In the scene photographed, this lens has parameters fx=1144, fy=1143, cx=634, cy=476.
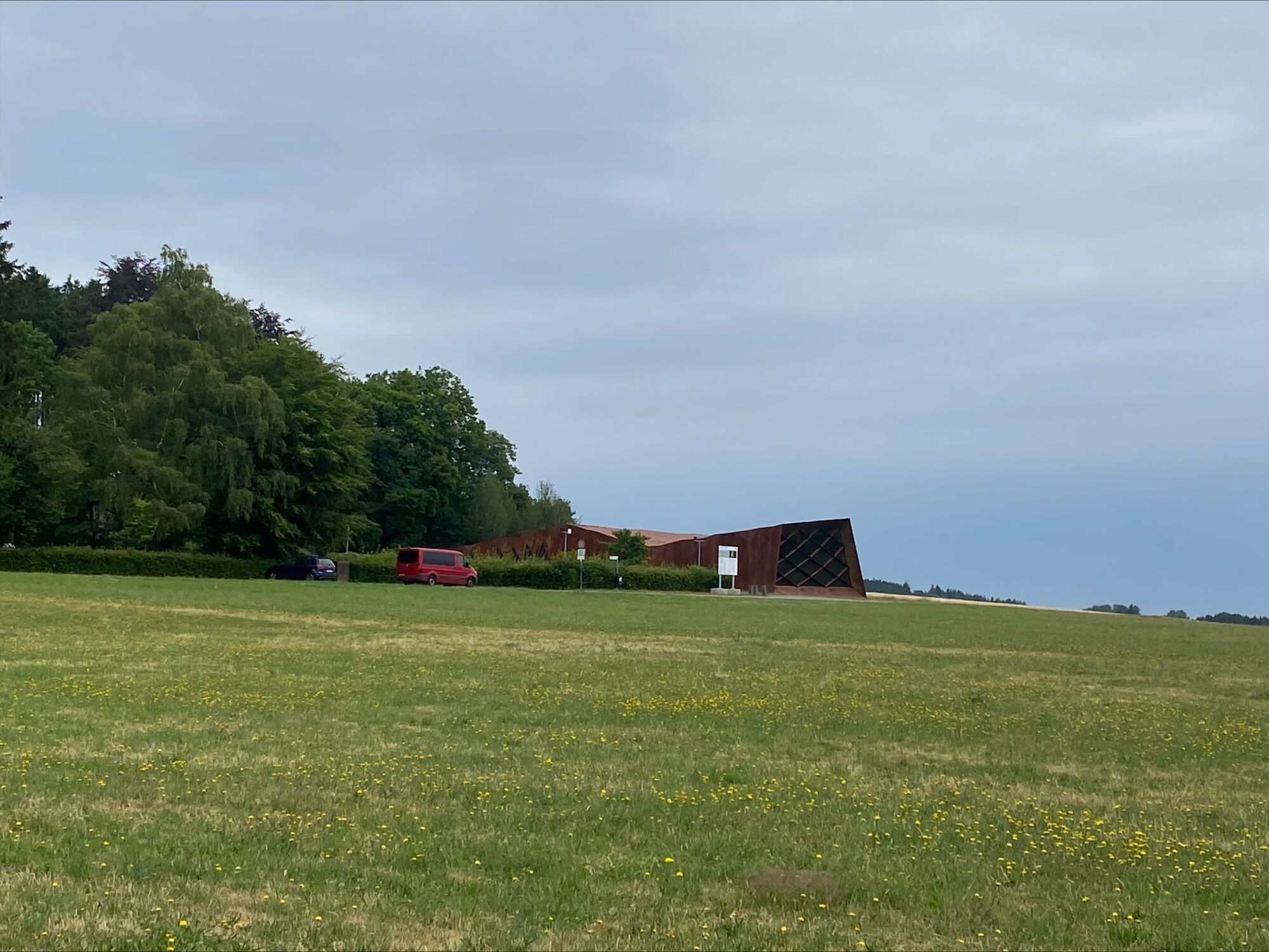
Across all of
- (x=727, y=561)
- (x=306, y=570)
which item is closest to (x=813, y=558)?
(x=727, y=561)

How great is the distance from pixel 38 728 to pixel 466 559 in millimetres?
58822

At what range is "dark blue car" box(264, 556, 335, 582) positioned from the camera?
61375mm

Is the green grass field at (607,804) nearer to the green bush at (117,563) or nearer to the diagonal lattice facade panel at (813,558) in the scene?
the green bush at (117,563)

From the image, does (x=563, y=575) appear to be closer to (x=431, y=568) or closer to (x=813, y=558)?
(x=431, y=568)

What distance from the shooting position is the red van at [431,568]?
211ft

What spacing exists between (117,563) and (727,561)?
37030 mm

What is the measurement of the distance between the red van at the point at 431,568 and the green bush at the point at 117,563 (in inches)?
355

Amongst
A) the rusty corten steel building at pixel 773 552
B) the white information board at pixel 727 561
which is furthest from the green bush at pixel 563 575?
the rusty corten steel building at pixel 773 552

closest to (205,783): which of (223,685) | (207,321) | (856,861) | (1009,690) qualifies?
(856,861)

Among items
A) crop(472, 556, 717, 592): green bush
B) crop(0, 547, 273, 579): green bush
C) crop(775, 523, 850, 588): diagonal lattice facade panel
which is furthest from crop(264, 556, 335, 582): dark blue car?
crop(775, 523, 850, 588): diagonal lattice facade panel

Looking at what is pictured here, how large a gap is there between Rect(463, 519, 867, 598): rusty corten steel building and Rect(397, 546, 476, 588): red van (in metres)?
16.8

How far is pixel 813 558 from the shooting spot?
287 ft

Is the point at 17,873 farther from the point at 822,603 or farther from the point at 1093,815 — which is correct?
the point at 822,603

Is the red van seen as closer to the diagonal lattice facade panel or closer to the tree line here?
the tree line
